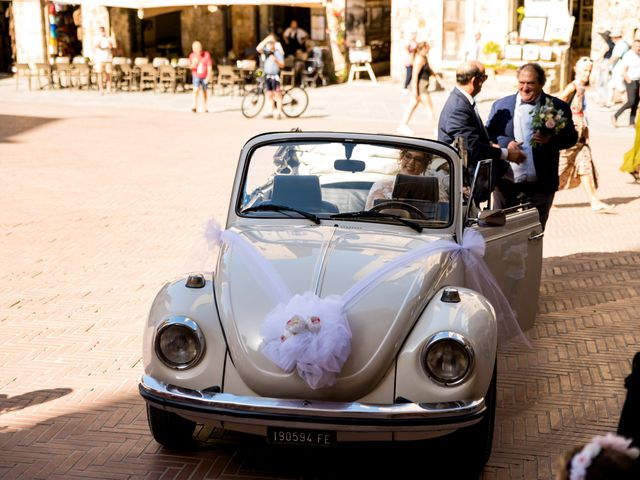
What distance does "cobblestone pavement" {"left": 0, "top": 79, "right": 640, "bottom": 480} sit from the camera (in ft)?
17.6

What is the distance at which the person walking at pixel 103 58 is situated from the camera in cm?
2855

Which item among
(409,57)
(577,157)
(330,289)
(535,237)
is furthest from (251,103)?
(330,289)

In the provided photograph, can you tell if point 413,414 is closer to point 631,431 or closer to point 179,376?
point 179,376

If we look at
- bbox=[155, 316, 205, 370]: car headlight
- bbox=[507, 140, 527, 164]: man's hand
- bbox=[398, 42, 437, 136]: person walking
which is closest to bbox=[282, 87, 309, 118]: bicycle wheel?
bbox=[398, 42, 437, 136]: person walking

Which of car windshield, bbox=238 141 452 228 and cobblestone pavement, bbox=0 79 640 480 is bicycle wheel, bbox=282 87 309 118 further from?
car windshield, bbox=238 141 452 228

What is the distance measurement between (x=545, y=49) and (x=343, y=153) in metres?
21.3

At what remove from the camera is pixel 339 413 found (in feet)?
15.0

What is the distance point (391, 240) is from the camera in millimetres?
5578

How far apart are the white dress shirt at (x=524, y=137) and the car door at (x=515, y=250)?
119 cm

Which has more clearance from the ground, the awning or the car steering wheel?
the awning

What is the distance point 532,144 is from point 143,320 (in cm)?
344

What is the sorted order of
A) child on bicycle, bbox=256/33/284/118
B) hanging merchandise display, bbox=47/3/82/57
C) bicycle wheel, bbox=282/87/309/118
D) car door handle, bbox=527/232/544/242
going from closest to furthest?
car door handle, bbox=527/232/544/242, child on bicycle, bbox=256/33/284/118, bicycle wheel, bbox=282/87/309/118, hanging merchandise display, bbox=47/3/82/57

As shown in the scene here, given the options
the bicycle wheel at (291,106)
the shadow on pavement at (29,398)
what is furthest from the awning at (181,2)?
the shadow on pavement at (29,398)

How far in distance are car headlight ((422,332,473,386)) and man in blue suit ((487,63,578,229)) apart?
142 inches
